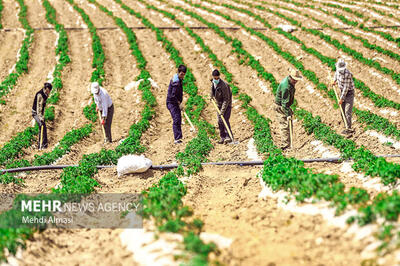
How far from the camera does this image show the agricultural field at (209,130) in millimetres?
4539

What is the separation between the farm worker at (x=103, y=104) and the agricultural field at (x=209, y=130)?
468 mm

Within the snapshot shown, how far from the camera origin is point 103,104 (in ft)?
33.4

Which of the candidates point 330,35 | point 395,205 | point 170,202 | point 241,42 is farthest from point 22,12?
point 395,205

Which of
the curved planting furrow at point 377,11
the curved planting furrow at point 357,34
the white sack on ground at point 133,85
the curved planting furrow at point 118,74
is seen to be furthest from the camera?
the curved planting furrow at point 377,11

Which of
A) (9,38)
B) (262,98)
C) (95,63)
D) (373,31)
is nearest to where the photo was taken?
(262,98)

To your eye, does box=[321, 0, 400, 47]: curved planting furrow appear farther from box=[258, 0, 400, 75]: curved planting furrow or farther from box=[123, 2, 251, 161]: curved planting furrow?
box=[123, 2, 251, 161]: curved planting furrow

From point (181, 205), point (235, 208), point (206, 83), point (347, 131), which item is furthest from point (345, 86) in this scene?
point (206, 83)

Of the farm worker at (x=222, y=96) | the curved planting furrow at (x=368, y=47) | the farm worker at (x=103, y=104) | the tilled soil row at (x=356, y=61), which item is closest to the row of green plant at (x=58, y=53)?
the farm worker at (x=103, y=104)

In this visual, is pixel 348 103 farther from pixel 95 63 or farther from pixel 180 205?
pixel 95 63

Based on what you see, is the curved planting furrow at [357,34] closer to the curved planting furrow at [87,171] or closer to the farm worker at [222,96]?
the farm worker at [222,96]

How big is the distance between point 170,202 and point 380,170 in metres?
2.85

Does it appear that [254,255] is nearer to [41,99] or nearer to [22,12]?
[41,99]

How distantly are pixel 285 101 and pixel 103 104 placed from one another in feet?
14.0

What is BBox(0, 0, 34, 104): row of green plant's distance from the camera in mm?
14778
